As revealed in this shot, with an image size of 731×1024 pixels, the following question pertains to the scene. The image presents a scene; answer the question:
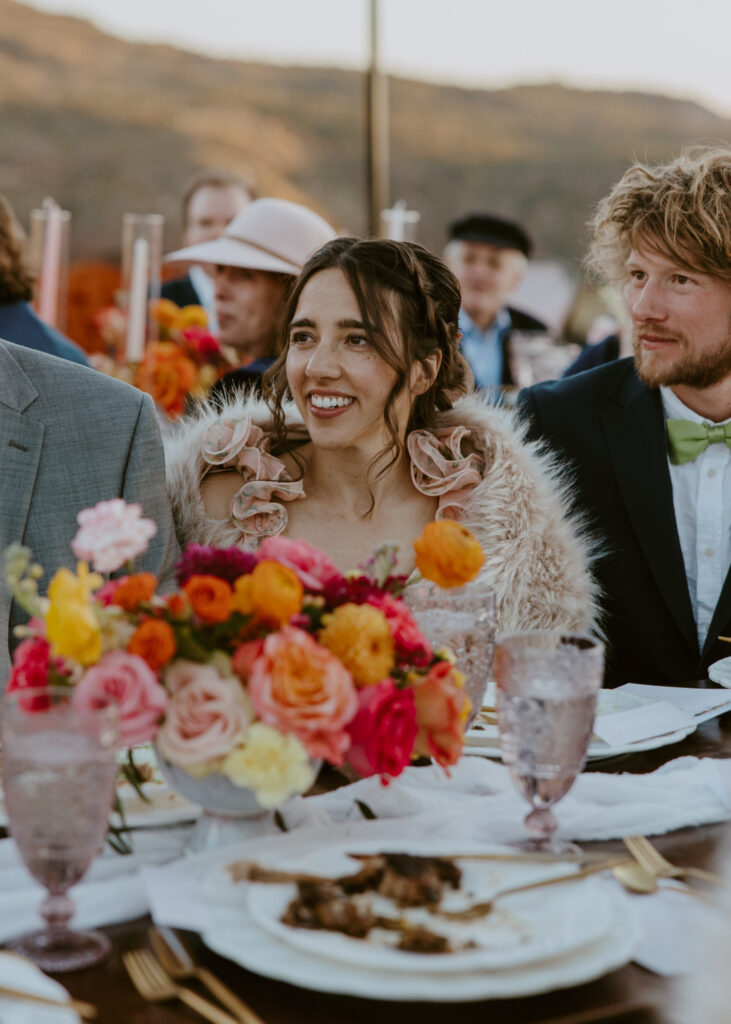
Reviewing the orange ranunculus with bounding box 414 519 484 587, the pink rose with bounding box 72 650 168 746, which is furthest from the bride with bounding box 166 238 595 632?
the pink rose with bounding box 72 650 168 746

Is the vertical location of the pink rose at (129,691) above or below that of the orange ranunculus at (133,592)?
below

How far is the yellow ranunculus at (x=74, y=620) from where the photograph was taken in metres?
0.91

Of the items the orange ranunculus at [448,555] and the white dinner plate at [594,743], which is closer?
the orange ranunculus at [448,555]

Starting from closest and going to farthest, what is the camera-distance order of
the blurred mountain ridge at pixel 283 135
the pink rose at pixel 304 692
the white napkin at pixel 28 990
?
the white napkin at pixel 28 990
the pink rose at pixel 304 692
the blurred mountain ridge at pixel 283 135

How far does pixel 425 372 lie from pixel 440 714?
122cm

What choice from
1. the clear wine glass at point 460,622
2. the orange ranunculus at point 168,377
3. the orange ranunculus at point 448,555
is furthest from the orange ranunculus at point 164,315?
the orange ranunculus at point 448,555

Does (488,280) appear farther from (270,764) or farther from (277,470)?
(270,764)

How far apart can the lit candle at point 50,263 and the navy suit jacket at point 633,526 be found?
2172 mm

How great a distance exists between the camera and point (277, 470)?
208 cm

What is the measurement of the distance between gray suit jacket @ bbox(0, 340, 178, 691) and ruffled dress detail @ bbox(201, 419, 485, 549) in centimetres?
16

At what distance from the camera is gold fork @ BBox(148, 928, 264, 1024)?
779mm

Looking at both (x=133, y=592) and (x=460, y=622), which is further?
(x=460, y=622)

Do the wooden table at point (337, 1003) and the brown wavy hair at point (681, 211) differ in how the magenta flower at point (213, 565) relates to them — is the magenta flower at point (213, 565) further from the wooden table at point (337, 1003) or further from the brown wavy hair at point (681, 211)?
the brown wavy hair at point (681, 211)

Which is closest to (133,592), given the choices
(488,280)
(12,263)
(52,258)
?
(12,263)
